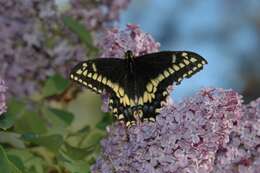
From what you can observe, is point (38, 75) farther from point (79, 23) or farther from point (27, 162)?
point (27, 162)

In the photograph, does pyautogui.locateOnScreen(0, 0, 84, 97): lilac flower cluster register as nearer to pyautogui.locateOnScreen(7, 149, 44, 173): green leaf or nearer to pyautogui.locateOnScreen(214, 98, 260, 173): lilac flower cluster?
pyautogui.locateOnScreen(7, 149, 44, 173): green leaf

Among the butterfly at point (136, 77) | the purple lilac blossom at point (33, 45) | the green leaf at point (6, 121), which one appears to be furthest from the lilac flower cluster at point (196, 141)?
the purple lilac blossom at point (33, 45)

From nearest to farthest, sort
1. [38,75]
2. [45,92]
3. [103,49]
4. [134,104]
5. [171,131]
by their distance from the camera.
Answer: [171,131] → [134,104] → [103,49] → [45,92] → [38,75]

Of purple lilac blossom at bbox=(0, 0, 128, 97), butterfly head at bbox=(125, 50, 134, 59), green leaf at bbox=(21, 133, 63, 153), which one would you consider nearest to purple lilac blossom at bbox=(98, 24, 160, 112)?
butterfly head at bbox=(125, 50, 134, 59)

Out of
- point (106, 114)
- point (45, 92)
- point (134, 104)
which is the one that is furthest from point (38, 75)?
point (134, 104)

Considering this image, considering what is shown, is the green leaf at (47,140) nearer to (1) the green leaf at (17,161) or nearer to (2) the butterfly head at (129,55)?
(1) the green leaf at (17,161)
